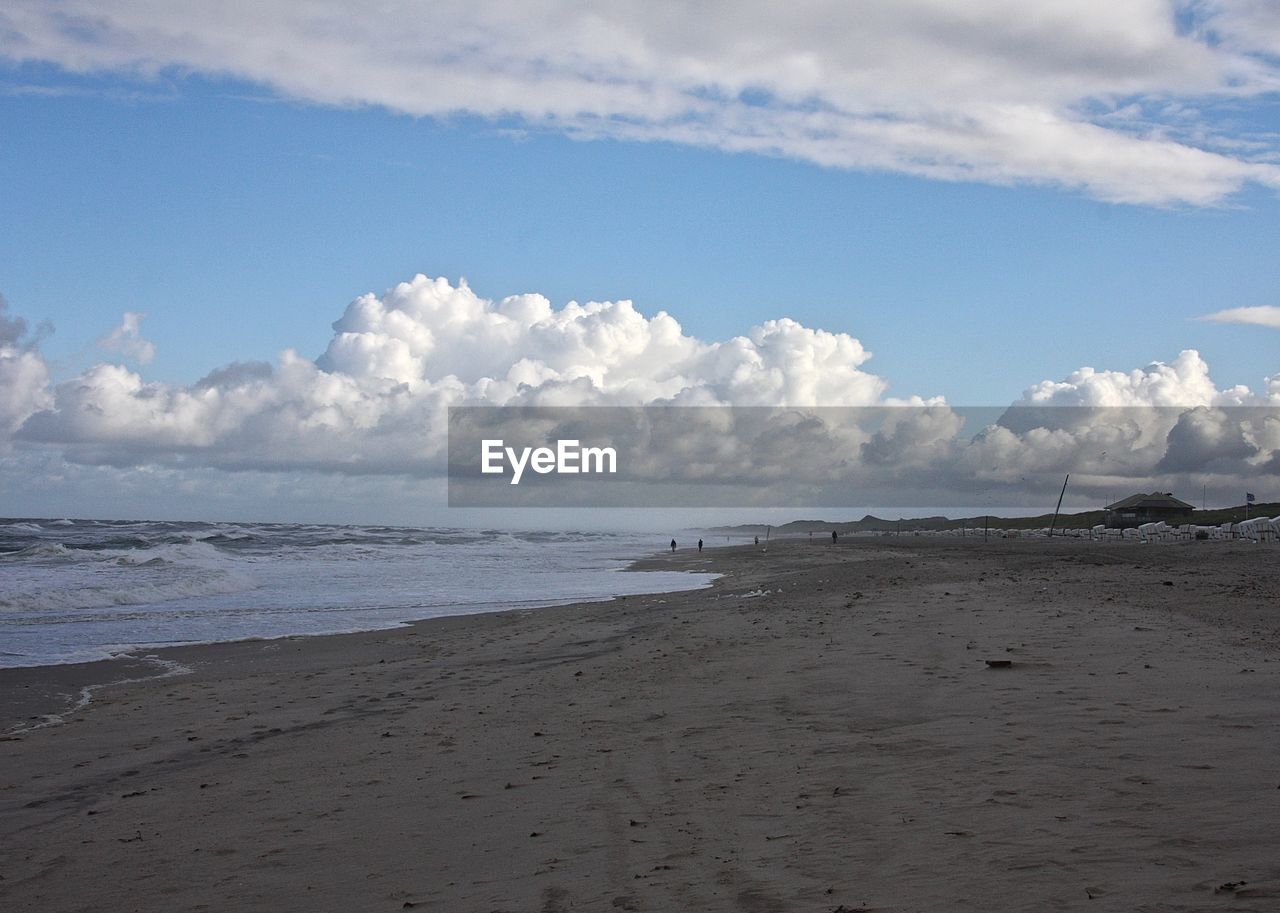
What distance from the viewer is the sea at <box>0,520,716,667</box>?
19.4m

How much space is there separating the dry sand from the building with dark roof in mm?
84815

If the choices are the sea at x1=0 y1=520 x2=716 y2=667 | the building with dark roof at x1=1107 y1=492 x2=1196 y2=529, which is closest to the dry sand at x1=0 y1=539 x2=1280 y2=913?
the sea at x1=0 y1=520 x2=716 y2=667

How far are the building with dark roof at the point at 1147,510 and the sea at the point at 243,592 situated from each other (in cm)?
6080

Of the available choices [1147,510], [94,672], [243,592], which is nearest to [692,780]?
[94,672]

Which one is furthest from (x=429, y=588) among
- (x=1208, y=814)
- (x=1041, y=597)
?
(x=1208, y=814)

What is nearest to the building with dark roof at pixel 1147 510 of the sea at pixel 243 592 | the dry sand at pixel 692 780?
the sea at pixel 243 592

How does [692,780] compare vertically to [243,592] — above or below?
above

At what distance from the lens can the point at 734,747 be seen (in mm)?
7773

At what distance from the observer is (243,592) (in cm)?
2973

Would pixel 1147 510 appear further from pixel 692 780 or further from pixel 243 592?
pixel 692 780

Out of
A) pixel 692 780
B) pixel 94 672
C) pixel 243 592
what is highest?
pixel 692 780

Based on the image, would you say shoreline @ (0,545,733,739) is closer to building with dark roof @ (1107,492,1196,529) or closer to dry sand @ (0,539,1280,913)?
dry sand @ (0,539,1280,913)

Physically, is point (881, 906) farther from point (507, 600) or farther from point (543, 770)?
point (507, 600)

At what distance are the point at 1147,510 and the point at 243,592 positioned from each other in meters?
85.3
